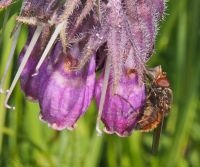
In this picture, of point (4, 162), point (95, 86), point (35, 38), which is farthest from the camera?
point (4, 162)

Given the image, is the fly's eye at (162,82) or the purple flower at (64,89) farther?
the fly's eye at (162,82)

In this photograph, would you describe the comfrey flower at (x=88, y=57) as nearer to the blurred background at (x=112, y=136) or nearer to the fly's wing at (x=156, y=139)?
the fly's wing at (x=156, y=139)

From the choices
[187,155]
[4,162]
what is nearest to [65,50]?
[4,162]

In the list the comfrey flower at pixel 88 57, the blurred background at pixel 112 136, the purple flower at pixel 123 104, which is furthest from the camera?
the blurred background at pixel 112 136

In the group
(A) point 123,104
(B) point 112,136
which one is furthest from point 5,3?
(B) point 112,136

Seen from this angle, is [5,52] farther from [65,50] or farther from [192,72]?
[192,72]

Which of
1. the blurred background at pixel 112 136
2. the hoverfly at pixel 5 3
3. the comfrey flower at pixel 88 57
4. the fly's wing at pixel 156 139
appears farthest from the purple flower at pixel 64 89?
the blurred background at pixel 112 136
